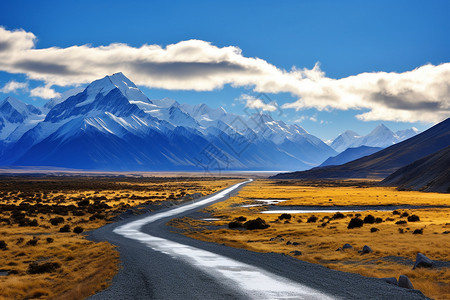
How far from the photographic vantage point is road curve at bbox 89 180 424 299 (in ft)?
57.3

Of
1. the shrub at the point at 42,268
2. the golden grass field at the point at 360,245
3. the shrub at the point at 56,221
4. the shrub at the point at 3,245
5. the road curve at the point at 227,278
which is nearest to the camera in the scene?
the road curve at the point at 227,278

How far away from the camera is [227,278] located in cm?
2070

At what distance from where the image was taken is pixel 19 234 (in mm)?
42312

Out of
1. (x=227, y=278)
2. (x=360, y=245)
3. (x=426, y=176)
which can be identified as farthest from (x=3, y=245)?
(x=426, y=176)

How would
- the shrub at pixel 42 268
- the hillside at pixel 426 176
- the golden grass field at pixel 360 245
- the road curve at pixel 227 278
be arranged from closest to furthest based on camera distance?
the road curve at pixel 227 278
the golden grass field at pixel 360 245
the shrub at pixel 42 268
the hillside at pixel 426 176

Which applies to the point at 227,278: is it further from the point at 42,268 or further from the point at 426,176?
the point at 426,176

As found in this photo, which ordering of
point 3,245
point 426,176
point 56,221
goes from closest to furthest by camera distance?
point 3,245 < point 56,221 < point 426,176

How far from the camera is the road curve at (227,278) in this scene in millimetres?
17469

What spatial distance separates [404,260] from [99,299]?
1923 centimetres

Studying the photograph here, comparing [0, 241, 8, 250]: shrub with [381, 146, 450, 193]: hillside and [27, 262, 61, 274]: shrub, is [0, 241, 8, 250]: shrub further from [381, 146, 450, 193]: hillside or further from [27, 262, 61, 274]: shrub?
[381, 146, 450, 193]: hillside

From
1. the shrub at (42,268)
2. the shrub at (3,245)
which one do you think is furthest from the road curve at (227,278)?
the shrub at (3,245)

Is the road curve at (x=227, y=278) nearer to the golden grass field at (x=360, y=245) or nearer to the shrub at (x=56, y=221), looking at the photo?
the golden grass field at (x=360, y=245)

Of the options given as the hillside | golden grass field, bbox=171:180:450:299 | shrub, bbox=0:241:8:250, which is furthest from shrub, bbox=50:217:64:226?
the hillside

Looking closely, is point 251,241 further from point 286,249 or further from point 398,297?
point 398,297
